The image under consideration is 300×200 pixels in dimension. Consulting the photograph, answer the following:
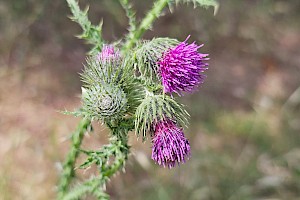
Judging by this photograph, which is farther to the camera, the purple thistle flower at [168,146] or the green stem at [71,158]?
the green stem at [71,158]

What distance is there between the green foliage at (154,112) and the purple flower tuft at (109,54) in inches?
10.4

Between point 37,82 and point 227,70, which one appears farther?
point 227,70

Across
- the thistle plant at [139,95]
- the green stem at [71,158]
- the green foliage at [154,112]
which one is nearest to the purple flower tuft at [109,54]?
the thistle plant at [139,95]

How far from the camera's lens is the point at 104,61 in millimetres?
2732

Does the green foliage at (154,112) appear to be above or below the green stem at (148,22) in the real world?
below

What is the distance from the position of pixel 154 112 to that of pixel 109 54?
15.2 inches

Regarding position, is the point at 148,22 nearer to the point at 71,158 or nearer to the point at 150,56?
the point at 150,56

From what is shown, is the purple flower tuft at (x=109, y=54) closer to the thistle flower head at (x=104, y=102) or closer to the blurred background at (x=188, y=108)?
the thistle flower head at (x=104, y=102)

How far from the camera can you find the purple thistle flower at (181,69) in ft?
8.75

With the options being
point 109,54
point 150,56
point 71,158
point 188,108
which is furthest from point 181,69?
point 188,108

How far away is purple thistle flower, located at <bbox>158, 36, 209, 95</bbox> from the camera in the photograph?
267cm

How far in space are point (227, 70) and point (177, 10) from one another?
1.07 metres

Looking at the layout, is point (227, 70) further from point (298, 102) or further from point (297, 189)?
point (297, 189)

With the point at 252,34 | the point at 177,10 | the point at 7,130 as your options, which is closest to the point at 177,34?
the point at 177,10
